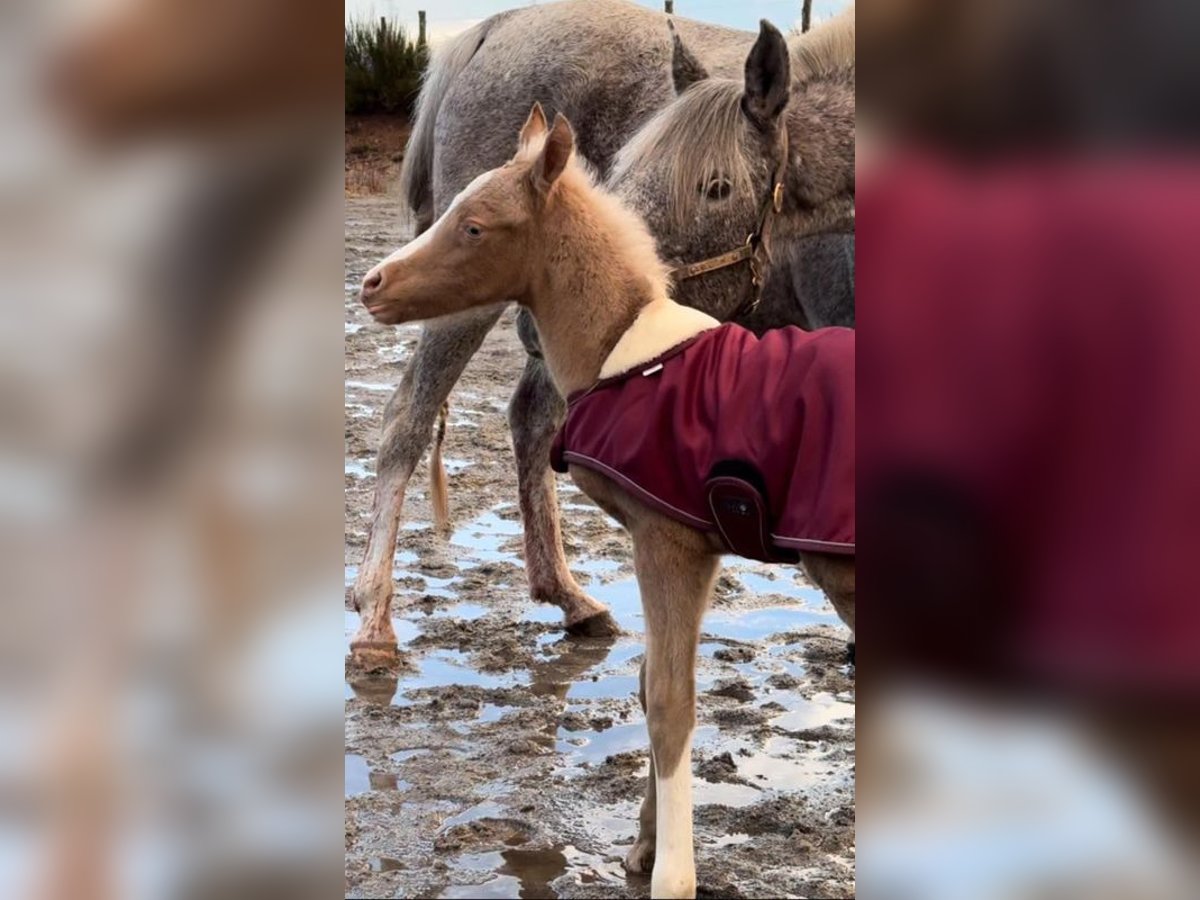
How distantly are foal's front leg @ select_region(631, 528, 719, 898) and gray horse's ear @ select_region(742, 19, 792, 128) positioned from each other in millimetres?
596

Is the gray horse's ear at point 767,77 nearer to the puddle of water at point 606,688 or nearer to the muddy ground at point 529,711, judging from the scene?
the muddy ground at point 529,711

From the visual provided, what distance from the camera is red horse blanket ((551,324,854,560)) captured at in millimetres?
1036

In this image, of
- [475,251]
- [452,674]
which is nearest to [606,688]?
[452,674]

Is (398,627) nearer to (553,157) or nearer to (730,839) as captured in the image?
(730,839)

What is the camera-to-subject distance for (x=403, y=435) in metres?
1.63

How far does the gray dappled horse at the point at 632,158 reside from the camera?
140cm

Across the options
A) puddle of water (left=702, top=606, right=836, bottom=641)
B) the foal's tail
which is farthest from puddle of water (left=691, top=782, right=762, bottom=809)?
the foal's tail

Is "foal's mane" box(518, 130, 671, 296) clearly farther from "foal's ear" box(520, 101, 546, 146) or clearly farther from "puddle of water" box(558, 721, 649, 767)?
"puddle of water" box(558, 721, 649, 767)

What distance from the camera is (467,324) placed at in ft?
5.08

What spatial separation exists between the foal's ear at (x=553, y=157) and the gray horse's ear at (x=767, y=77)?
0.31m

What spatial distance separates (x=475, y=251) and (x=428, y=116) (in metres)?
0.42
